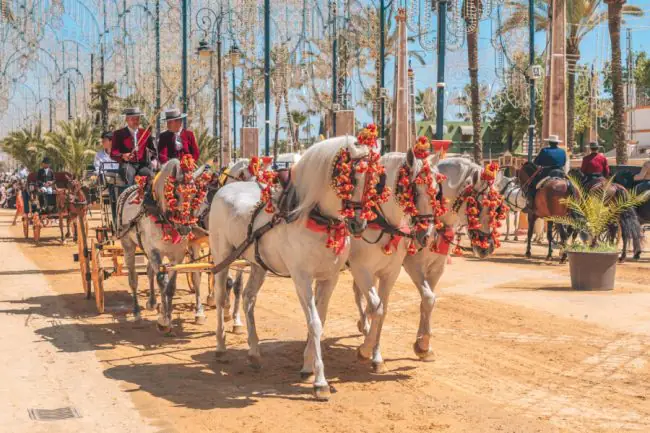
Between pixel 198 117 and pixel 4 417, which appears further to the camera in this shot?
pixel 198 117

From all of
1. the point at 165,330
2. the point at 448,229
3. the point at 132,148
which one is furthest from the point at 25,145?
the point at 448,229

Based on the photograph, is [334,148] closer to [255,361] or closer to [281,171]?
[281,171]

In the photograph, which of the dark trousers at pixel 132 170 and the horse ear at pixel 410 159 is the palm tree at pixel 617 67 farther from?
the horse ear at pixel 410 159

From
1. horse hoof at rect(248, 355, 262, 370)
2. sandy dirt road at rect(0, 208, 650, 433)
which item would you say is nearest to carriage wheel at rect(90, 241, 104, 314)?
sandy dirt road at rect(0, 208, 650, 433)

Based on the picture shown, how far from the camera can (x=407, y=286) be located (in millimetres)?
15398

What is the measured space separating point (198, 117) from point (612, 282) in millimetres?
24166

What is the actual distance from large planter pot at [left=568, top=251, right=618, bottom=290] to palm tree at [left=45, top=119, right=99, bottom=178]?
97.2ft

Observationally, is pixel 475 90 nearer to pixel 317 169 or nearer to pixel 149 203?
pixel 149 203

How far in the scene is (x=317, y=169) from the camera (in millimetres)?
7898

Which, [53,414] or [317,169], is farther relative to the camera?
[317,169]

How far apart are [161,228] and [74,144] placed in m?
31.9

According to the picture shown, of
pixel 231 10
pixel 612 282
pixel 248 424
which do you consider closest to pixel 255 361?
pixel 248 424

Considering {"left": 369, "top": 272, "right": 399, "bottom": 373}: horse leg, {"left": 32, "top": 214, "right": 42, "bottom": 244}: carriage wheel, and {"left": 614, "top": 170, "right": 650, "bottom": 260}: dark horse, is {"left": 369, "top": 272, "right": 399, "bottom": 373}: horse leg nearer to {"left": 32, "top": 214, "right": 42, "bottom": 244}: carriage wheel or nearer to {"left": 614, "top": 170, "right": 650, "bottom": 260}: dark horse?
{"left": 614, "top": 170, "right": 650, "bottom": 260}: dark horse

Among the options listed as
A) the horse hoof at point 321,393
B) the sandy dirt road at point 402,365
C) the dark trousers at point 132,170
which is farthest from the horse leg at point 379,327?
the dark trousers at point 132,170
